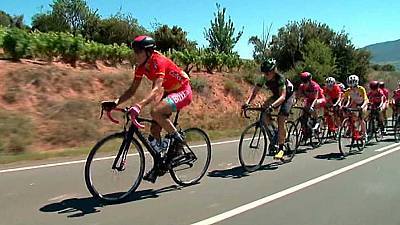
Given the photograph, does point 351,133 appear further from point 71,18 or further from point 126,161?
point 71,18

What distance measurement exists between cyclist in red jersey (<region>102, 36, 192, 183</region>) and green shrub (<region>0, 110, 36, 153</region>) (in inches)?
244

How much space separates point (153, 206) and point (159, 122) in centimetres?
127

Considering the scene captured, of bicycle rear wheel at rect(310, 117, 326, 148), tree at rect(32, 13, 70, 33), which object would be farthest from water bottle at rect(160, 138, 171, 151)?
tree at rect(32, 13, 70, 33)

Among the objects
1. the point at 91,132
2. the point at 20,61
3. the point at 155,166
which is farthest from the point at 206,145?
the point at 20,61

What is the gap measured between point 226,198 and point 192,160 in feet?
3.74

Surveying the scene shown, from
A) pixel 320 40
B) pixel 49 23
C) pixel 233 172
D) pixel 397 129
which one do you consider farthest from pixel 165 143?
pixel 49 23

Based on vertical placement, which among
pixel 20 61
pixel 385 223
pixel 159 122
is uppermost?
pixel 20 61

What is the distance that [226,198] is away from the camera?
749 cm

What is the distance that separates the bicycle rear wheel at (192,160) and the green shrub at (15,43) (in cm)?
1478

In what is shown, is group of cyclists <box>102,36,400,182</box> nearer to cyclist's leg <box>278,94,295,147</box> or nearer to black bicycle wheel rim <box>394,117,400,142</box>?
cyclist's leg <box>278,94,295,147</box>

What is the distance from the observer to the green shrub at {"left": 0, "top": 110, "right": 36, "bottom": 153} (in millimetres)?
12961

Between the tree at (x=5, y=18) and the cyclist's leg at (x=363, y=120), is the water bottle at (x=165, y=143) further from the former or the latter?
the tree at (x=5, y=18)

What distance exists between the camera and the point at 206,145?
8922 mm

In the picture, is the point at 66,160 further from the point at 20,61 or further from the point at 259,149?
the point at 20,61
